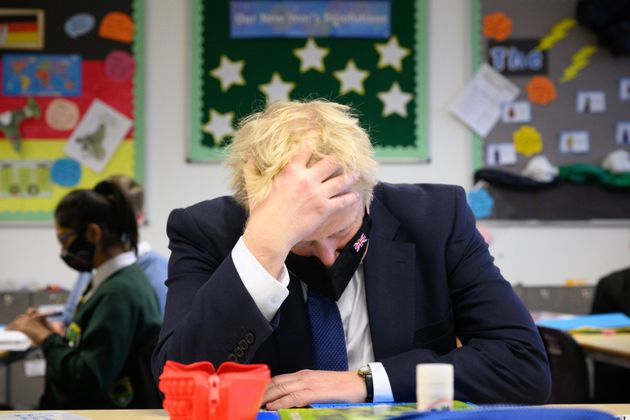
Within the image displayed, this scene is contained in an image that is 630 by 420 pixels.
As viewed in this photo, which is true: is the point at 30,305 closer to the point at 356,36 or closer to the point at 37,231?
the point at 37,231

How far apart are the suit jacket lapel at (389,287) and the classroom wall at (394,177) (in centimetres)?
317

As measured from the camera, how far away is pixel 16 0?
4.87m

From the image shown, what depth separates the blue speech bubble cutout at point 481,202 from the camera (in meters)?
4.89

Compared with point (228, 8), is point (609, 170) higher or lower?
lower

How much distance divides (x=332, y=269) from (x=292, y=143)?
0.28 m

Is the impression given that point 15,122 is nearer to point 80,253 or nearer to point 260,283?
point 80,253

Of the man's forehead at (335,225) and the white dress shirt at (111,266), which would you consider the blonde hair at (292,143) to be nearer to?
the man's forehead at (335,225)

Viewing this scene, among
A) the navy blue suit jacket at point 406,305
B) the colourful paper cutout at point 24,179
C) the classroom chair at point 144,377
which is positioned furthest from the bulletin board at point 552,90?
the navy blue suit jacket at point 406,305

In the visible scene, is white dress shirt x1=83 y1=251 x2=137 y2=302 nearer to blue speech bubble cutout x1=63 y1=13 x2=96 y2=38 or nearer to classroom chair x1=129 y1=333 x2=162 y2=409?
classroom chair x1=129 y1=333 x2=162 y2=409

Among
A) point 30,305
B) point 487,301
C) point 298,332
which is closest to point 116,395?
point 298,332

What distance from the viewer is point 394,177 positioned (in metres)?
4.93

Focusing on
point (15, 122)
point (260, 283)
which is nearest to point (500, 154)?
point (15, 122)

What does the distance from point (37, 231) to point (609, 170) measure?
11.4 feet

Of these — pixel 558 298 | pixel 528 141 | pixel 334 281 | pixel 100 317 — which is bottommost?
pixel 558 298
